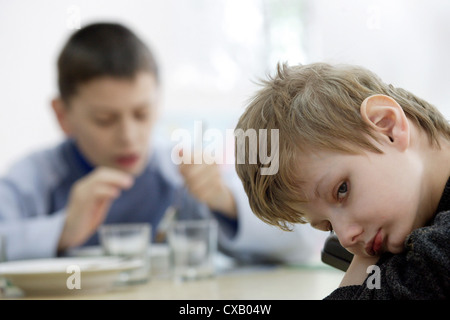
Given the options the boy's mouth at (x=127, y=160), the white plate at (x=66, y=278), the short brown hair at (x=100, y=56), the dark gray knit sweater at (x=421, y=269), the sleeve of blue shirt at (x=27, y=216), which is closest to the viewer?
the dark gray knit sweater at (x=421, y=269)

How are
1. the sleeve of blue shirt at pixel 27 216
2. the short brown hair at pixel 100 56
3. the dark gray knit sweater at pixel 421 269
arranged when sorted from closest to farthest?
the dark gray knit sweater at pixel 421 269 → the sleeve of blue shirt at pixel 27 216 → the short brown hair at pixel 100 56

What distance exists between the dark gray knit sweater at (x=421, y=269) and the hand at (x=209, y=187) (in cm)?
58

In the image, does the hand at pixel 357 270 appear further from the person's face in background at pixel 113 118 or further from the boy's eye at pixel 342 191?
the person's face in background at pixel 113 118

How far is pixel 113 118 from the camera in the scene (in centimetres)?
104

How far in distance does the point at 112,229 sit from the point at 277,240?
271 mm

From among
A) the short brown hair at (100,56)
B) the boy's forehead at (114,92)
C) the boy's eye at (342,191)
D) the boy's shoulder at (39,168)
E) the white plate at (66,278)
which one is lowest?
the white plate at (66,278)

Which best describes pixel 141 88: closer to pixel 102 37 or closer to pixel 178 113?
pixel 102 37

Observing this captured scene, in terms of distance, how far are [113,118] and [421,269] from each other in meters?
0.82

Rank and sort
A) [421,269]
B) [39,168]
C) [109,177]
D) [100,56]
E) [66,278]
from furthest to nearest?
1. [39,168]
2. [100,56]
3. [109,177]
4. [66,278]
5. [421,269]

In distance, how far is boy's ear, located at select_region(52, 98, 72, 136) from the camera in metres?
1.11

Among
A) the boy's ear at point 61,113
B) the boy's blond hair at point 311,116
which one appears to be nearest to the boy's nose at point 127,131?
the boy's ear at point 61,113

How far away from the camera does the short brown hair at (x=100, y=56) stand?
1017 millimetres

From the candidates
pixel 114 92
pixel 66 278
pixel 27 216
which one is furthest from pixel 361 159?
pixel 27 216

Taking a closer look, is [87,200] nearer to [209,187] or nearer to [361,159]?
[209,187]
